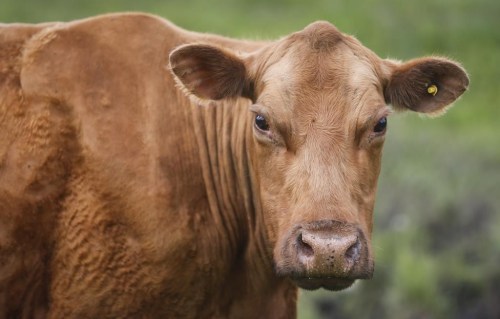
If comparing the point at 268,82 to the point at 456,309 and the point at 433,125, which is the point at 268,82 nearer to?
the point at 456,309

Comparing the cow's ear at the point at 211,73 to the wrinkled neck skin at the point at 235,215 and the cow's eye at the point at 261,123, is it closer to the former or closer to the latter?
the wrinkled neck skin at the point at 235,215

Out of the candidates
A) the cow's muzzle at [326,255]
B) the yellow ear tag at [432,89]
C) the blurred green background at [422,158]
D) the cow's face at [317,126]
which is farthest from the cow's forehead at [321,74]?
the blurred green background at [422,158]

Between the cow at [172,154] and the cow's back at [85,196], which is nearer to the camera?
the cow at [172,154]

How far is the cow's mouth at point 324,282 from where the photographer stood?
7.34m

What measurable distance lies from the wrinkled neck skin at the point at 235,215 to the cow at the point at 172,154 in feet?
0.04

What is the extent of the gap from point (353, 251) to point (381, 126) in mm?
1099

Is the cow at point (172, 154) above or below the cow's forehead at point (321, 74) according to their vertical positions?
below

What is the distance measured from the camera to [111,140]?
827 cm

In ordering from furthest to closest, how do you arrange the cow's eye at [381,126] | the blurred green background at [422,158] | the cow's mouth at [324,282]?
1. the blurred green background at [422,158]
2. the cow's eye at [381,126]
3. the cow's mouth at [324,282]

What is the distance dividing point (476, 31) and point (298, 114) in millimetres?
18957

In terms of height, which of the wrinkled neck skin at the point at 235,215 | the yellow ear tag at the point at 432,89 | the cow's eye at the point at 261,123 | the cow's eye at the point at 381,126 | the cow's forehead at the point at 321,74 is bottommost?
the wrinkled neck skin at the point at 235,215

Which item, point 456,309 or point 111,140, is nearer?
point 111,140

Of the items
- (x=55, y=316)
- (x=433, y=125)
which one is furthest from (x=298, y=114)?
(x=433, y=125)

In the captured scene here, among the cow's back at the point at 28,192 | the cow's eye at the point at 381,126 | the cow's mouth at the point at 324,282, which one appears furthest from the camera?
the cow's back at the point at 28,192
